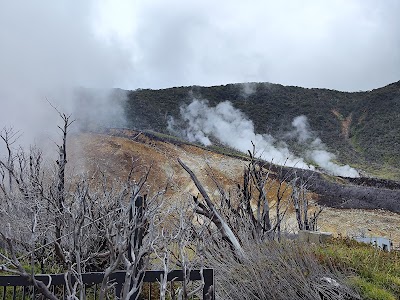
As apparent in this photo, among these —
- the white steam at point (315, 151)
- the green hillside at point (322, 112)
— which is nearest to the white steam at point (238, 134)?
the white steam at point (315, 151)

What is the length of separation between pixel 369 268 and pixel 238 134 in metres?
48.4

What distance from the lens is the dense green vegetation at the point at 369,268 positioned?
573 cm

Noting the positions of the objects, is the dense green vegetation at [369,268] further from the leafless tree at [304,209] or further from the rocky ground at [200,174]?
the rocky ground at [200,174]

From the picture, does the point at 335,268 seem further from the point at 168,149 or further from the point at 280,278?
the point at 168,149

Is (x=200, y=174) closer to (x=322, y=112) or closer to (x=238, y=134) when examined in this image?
(x=238, y=134)

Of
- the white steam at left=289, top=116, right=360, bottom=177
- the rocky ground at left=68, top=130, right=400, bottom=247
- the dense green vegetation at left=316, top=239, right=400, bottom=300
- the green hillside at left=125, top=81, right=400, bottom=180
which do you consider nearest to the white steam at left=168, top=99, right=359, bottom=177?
the white steam at left=289, top=116, right=360, bottom=177

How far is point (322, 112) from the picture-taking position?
68812 mm

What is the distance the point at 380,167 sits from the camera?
53.0 m

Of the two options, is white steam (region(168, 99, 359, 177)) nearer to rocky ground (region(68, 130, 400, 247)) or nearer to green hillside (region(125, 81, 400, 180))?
green hillside (region(125, 81, 400, 180))

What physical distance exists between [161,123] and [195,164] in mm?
25980

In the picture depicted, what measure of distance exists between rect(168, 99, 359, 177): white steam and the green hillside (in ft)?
4.80

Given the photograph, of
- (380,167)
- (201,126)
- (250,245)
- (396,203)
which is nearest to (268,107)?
(201,126)

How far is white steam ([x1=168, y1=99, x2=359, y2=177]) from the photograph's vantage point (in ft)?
169

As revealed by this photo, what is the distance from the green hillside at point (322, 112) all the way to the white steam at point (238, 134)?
1.46 m
